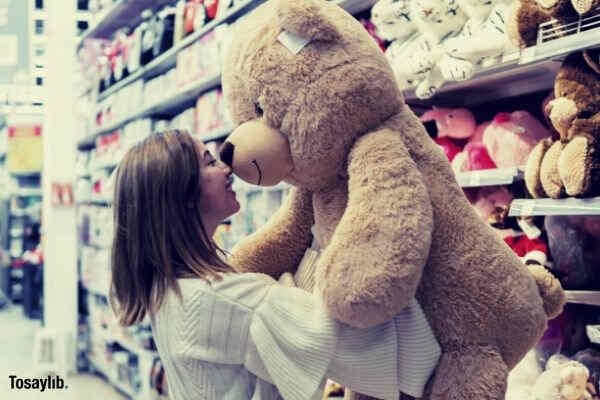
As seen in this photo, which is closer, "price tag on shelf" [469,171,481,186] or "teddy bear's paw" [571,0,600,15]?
"teddy bear's paw" [571,0,600,15]

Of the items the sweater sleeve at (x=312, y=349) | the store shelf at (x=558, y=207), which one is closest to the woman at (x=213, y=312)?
the sweater sleeve at (x=312, y=349)

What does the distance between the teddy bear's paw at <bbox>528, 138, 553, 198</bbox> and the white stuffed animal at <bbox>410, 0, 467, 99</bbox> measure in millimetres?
318

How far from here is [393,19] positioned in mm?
1978

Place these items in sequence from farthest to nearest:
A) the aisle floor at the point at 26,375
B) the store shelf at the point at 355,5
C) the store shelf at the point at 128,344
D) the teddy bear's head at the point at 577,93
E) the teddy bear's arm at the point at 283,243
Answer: the aisle floor at the point at 26,375
the store shelf at the point at 128,344
the store shelf at the point at 355,5
the teddy bear's head at the point at 577,93
the teddy bear's arm at the point at 283,243

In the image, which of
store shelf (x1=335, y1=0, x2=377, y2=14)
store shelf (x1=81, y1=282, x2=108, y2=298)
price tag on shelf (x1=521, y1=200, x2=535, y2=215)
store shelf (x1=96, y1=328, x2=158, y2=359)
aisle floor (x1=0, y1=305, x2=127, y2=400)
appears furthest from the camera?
store shelf (x1=81, y1=282, x2=108, y2=298)

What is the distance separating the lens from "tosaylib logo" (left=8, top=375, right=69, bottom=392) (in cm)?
460

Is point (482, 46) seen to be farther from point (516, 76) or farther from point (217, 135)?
point (217, 135)

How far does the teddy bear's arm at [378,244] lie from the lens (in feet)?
3.37

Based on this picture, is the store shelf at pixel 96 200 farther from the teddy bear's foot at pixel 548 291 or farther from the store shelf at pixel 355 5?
the teddy bear's foot at pixel 548 291

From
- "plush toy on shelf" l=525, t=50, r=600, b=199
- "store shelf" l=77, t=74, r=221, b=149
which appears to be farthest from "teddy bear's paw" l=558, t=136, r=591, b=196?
"store shelf" l=77, t=74, r=221, b=149

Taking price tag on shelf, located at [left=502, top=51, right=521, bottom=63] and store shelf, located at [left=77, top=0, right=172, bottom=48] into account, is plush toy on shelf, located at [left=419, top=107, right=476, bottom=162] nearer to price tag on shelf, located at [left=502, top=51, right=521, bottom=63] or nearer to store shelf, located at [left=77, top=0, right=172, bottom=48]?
price tag on shelf, located at [left=502, top=51, right=521, bottom=63]

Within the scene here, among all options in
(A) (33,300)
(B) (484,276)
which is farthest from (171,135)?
(A) (33,300)

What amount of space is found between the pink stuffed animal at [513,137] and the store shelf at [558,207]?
21 cm

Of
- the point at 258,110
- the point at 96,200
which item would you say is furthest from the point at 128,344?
the point at 258,110
